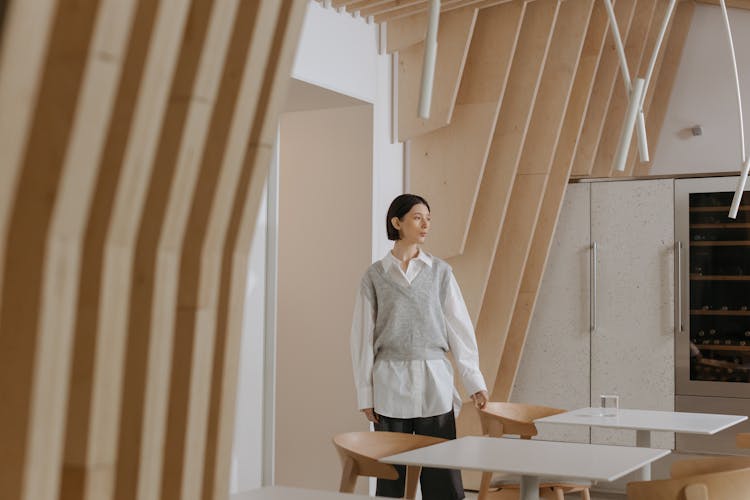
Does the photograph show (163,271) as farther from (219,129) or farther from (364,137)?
(364,137)

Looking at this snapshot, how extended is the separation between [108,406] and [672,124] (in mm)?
8327

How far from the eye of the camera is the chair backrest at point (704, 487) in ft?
12.2

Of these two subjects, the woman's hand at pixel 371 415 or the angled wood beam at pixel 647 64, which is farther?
the angled wood beam at pixel 647 64

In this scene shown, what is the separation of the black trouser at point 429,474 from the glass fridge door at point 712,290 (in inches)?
102

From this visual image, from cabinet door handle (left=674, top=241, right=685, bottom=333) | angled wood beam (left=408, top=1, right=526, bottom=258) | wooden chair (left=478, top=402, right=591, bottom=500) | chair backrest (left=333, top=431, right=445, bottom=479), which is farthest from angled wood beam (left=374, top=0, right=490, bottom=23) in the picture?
chair backrest (left=333, top=431, right=445, bottom=479)

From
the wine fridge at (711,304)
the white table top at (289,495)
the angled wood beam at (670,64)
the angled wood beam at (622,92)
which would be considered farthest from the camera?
the angled wood beam at (670,64)

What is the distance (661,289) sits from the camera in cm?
729

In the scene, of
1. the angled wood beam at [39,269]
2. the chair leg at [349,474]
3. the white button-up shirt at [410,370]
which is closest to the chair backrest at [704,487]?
the chair leg at [349,474]

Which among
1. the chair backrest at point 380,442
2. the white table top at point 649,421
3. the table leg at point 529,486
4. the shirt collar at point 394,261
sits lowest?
the table leg at point 529,486

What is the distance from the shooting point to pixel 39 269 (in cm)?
148

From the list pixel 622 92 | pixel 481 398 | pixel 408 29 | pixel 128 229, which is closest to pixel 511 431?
pixel 481 398

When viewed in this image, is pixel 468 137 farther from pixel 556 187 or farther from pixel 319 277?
pixel 319 277

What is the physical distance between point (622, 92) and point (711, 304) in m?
1.95

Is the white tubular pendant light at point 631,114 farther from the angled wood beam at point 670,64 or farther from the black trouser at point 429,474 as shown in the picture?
the angled wood beam at point 670,64
